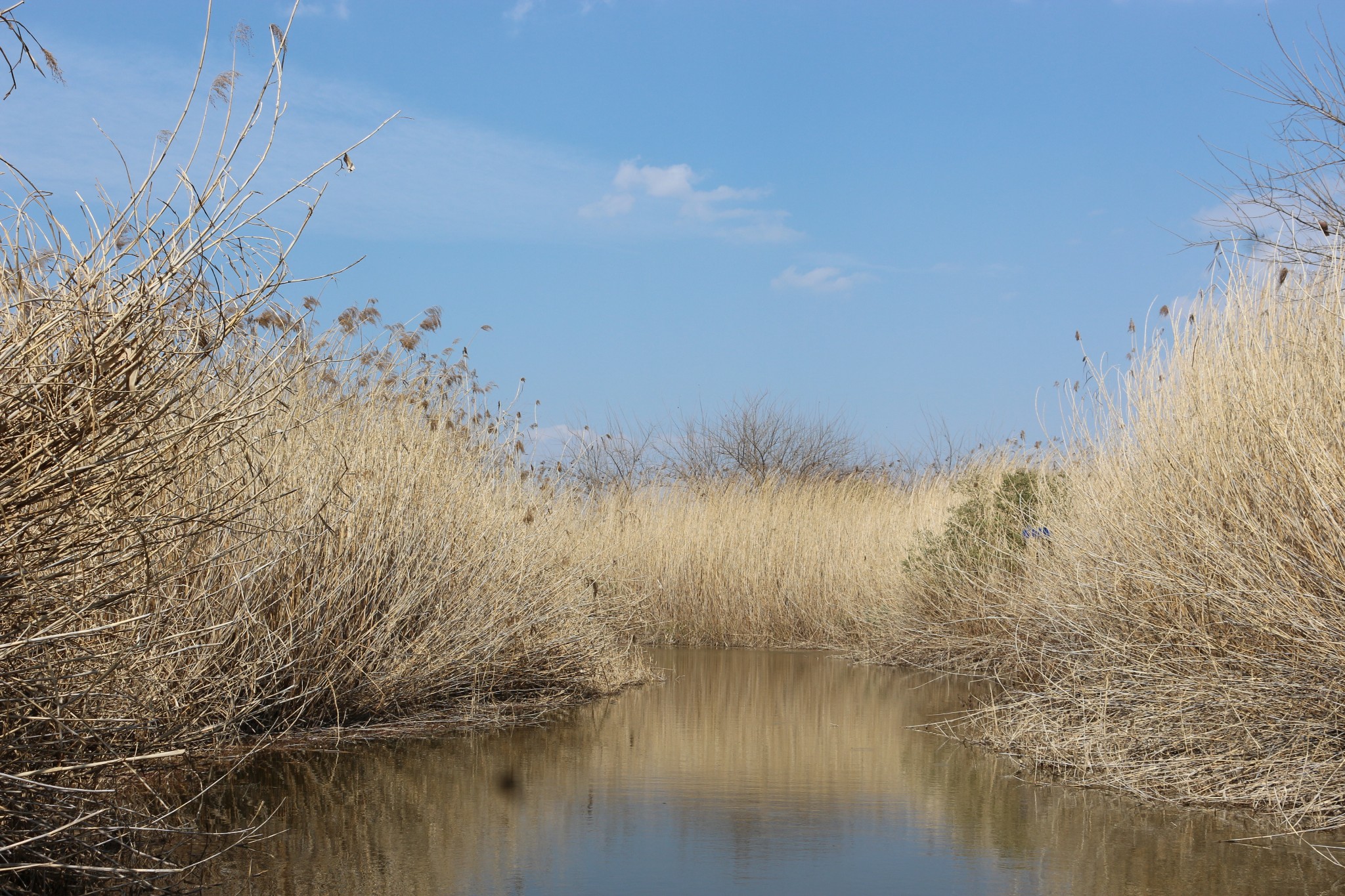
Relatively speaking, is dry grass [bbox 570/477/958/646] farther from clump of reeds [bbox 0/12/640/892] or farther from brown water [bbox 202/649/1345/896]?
brown water [bbox 202/649/1345/896]

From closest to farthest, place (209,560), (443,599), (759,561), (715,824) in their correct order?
(209,560) → (715,824) → (443,599) → (759,561)

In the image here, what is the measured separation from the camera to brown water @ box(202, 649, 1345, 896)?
453 cm

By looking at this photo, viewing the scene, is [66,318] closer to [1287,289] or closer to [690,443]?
[1287,289]

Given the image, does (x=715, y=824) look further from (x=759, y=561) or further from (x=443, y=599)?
(x=759, y=561)

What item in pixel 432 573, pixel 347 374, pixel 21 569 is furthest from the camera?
pixel 347 374

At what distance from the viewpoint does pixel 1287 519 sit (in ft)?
18.4

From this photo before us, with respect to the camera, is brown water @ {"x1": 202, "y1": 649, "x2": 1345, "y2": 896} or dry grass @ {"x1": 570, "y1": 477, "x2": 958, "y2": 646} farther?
dry grass @ {"x1": 570, "y1": 477, "x2": 958, "y2": 646}

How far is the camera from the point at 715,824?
555 cm

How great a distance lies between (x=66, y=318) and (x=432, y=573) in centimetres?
475

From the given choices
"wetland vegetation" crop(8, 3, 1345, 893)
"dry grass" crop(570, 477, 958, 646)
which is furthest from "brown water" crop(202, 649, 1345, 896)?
"dry grass" crop(570, 477, 958, 646)

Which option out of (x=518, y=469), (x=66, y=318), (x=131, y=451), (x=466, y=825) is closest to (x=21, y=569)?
(x=131, y=451)

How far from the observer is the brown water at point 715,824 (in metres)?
4.53

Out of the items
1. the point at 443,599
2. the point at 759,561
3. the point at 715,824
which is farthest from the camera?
the point at 759,561

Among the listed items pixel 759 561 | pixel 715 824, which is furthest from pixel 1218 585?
pixel 759 561
